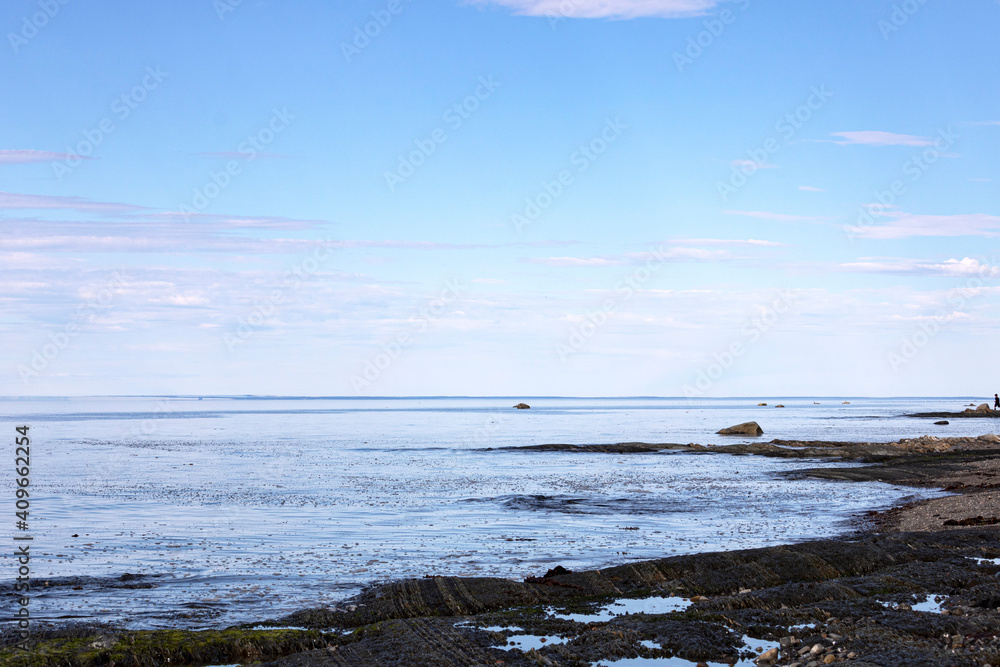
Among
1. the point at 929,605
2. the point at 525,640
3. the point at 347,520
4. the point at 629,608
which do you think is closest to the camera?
the point at 525,640

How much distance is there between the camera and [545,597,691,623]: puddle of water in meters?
12.9

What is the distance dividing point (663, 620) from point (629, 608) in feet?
4.73

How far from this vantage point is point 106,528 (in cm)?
2341

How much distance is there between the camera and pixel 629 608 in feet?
44.4

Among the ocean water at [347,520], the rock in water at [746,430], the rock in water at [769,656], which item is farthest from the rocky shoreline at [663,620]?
the rock in water at [746,430]

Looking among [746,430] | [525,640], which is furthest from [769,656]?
[746,430]

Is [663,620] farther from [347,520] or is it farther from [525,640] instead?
[347,520]

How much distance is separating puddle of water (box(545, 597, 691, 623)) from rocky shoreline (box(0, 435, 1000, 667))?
5cm

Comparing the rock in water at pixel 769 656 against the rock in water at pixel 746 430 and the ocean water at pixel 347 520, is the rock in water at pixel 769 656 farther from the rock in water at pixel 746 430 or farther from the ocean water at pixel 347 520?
the rock in water at pixel 746 430

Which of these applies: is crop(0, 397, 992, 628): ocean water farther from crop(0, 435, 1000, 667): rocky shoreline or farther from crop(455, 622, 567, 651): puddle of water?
crop(455, 622, 567, 651): puddle of water

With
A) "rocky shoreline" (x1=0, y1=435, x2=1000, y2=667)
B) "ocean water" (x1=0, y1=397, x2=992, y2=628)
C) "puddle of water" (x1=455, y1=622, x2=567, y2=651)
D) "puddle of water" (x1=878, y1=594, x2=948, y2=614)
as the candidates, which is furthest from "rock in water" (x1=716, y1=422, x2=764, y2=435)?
"puddle of water" (x1=455, y1=622, x2=567, y2=651)

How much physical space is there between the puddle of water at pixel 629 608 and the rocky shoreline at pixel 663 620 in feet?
0.17

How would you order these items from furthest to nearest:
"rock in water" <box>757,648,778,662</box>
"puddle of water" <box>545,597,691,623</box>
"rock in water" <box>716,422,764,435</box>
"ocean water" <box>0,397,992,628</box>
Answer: "rock in water" <box>716,422,764,435</box> → "ocean water" <box>0,397,992,628</box> → "puddle of water" <box>545,597,691,623</box> → "rock in water" <box>757,648,778,662</box>

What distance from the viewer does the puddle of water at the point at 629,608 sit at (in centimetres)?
1289
